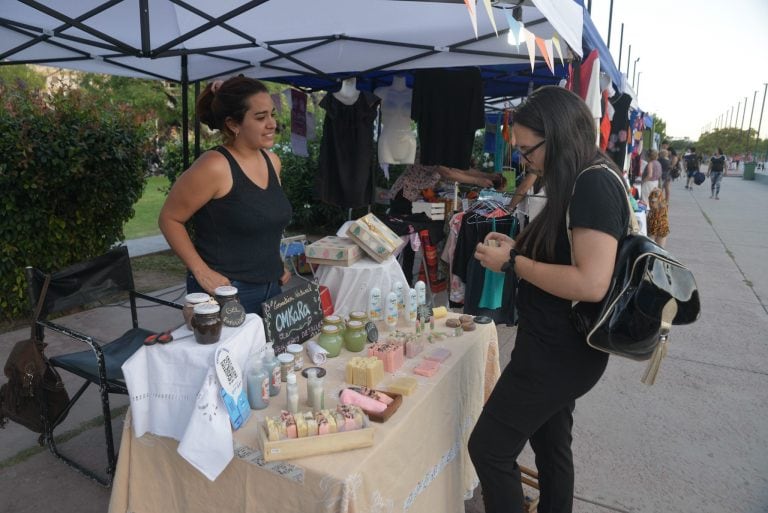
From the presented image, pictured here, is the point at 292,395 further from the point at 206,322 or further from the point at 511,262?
the point at 511,262

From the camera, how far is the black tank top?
2045 millimetres

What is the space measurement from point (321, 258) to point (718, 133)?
83.7 m

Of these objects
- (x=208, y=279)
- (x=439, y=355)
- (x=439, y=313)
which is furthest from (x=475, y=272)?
(x=208, y=279)

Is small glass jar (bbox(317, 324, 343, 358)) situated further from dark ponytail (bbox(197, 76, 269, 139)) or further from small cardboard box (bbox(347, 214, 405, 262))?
small cardboard box (bbox(347, 214, 405, 262))

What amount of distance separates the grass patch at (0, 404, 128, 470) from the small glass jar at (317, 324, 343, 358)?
5.84ft

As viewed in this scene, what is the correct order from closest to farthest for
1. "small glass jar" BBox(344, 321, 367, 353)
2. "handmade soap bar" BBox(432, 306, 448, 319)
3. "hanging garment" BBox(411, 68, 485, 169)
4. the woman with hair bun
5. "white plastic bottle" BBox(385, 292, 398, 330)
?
the woman with hair bun → "small glass jar" BBox(344, 321, 367, 353) → "white plastic bottle" BBox(385, 292, 398, 330) → "handmade soap bar" BBox(432, 306, 448, 319) → "hanging garment" BBox(411, 68, 485, 169)

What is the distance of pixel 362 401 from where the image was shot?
5.34 ft

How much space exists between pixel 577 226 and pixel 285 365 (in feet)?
3.44

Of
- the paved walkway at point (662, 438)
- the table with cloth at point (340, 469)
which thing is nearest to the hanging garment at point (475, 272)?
the paved walkway at point (662, 438)

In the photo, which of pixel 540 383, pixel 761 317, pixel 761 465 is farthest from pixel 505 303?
pixel 761 317

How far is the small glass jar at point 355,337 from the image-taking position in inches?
83.5

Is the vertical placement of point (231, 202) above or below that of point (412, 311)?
above

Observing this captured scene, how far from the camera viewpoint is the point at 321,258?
11.3 feet

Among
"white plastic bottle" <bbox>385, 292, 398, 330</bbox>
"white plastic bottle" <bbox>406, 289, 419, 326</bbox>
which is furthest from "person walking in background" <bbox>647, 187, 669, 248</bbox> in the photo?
"white plastic bottle" <bbox>385, 292, 398, 330</bbox>
